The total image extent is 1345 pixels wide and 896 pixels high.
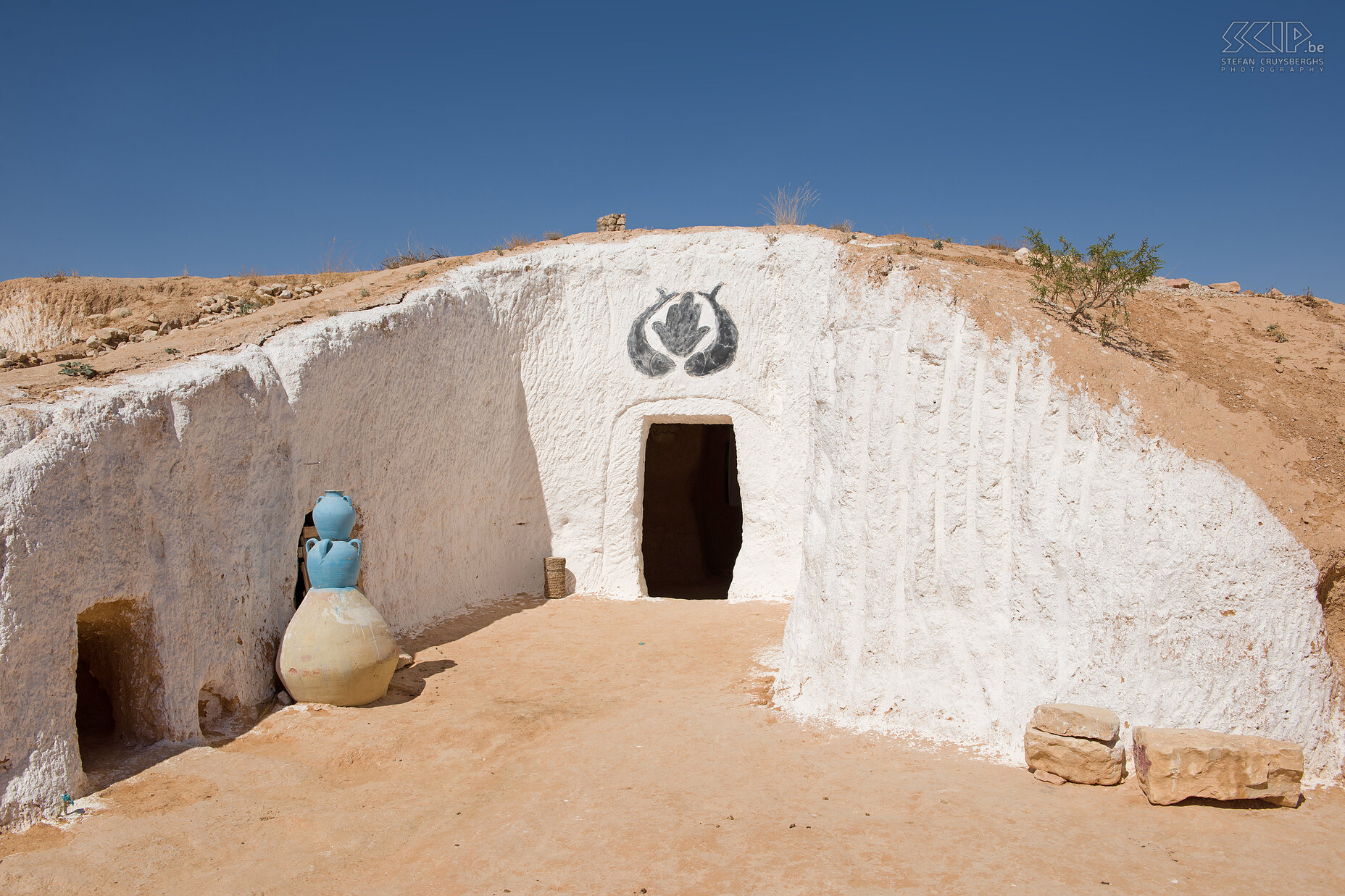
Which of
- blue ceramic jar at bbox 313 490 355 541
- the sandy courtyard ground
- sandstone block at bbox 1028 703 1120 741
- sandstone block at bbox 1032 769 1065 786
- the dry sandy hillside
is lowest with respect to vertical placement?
the sandy courtyard ground

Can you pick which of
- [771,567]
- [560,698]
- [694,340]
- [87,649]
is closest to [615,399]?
[694,340]

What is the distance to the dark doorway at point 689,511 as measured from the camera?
14.2 m

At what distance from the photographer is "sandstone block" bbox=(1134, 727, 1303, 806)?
4336 mm

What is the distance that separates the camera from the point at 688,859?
4121 millimetres

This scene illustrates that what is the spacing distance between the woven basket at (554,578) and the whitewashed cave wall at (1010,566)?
4351 millimetres

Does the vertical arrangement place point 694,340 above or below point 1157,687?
above

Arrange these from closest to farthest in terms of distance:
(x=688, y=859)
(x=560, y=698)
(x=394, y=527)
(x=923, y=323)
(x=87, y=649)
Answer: (x=688, y=859) → (x=87, y=649) → (x=923, y=323) → (x=560, y=698) → (x=394, y=527)

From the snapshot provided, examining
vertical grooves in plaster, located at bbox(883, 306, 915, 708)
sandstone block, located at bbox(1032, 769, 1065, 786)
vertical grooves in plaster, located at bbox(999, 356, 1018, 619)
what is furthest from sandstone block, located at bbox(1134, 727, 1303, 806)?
vertical grooves in plaster, located at bbox(883, 306, 915, 708)

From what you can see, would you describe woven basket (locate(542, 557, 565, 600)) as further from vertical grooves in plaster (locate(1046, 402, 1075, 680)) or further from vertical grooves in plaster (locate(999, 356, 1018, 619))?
vertical grooves in plaster (locate(1046, 402, 1075, 680))

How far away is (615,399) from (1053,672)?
20.8 feet

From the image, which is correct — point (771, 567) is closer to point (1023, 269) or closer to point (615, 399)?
point (615, 399)

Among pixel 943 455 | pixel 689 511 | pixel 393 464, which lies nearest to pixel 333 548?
pixel 393 464

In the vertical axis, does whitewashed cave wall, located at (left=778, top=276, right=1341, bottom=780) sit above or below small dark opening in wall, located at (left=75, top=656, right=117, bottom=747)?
above

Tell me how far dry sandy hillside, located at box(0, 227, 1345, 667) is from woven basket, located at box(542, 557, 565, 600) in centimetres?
358
